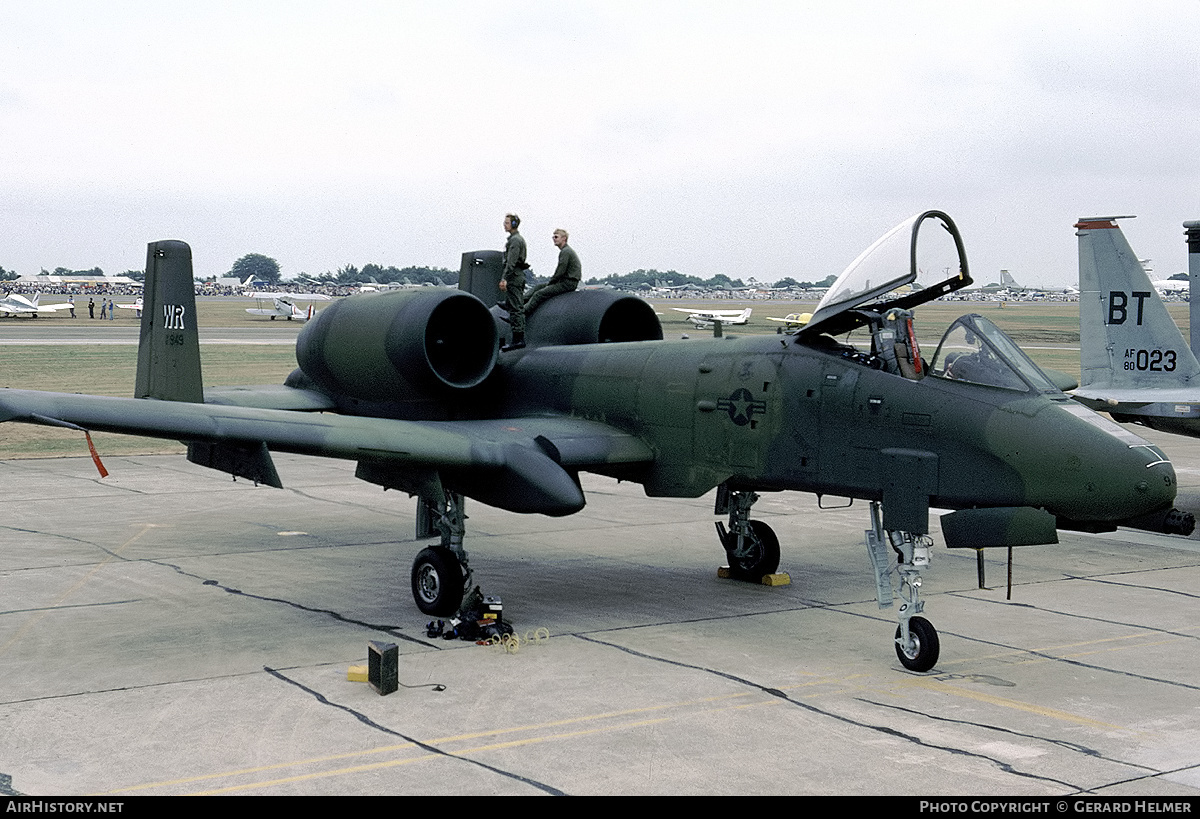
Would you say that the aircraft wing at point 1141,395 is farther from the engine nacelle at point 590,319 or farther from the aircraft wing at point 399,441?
the aircraft wing at point 399,441

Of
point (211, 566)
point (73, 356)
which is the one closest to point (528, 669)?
point (211, 566)

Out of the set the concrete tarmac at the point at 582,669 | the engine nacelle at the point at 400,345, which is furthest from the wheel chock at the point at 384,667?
the engine nacelle at the point at 400,345

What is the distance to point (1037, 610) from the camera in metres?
12.0

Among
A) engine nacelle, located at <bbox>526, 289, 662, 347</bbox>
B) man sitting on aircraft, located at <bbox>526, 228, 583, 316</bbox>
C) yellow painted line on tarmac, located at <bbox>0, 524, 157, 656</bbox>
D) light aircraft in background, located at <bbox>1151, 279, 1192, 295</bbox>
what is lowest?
yellow painted line on tarmac, located at <bbox>0, 524, 157, 656</bbox>

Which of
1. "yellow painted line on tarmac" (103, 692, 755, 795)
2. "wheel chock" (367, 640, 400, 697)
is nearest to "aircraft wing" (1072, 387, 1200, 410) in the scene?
"yellow painted line on tarmac" (103, 692, 755, 795)

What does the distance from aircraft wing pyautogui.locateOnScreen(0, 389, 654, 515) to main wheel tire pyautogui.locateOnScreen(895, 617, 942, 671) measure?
2988 millimetres

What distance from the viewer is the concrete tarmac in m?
7.32

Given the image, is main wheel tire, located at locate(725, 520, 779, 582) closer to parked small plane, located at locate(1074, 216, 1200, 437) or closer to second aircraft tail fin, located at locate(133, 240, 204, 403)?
second aircraft tail fin, located at locate(133, 240, 204, 403)

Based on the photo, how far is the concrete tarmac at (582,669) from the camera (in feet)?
24.0

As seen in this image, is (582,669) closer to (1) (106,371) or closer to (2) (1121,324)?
(2) (1121,324)

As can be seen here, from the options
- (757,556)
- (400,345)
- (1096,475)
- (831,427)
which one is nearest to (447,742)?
(831,427)

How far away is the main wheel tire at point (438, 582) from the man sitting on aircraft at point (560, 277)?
386 centimetres
